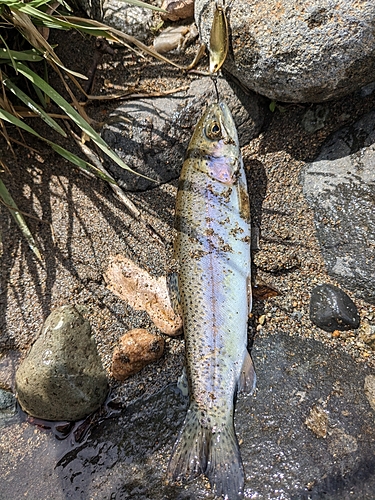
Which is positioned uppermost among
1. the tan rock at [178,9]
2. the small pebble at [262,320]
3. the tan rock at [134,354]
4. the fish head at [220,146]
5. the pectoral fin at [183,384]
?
the tan rock at [178,9]

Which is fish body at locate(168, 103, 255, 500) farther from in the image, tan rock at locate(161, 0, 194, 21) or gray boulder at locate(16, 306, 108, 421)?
tan rock at locate(161, 0, 194, 21)

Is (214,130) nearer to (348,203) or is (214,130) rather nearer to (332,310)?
(348,203)

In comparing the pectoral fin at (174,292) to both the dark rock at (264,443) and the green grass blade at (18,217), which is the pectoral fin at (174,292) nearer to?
the dark rock at (264,443)

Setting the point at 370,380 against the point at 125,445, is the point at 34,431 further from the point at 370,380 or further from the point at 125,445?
the point at 370,380

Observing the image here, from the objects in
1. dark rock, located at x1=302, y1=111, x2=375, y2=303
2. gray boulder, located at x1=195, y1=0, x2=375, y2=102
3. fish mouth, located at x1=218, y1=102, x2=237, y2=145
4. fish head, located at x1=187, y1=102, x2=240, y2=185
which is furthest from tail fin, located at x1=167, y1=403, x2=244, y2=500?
gray boulder, located at x1=195, y1=0, x2=375, y2=102

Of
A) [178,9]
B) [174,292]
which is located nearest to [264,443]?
[174,292]

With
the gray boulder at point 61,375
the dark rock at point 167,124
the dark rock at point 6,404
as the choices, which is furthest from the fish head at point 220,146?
the dark rock at point 6,404
